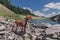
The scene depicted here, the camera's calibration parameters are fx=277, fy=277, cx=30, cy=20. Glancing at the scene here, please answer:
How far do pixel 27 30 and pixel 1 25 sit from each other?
909mm

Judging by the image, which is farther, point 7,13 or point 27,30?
point 7,13

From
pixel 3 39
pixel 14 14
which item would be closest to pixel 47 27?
pixel 3 39

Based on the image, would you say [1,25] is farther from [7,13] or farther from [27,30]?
[7,13]

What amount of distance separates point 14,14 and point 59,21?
Answer: 227 cm

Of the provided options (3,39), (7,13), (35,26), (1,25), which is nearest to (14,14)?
(7,13)

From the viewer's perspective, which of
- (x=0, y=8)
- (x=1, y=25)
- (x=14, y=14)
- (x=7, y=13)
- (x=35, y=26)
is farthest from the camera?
(x=0, y=8)

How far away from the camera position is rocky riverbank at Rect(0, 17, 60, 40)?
8.41 metres

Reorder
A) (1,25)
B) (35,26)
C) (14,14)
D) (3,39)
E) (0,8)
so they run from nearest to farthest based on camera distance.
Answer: (3,39)
(1,25)
(35,26)
(14,14)
(0,8)

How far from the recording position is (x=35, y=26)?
32.9 ft

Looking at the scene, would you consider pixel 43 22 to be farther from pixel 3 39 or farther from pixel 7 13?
pixel 7 13

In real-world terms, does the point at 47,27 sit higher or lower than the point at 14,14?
lower

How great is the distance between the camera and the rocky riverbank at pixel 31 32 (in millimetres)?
8406

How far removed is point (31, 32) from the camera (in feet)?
30.2

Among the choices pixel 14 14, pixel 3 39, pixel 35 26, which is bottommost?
pixel 3 39
